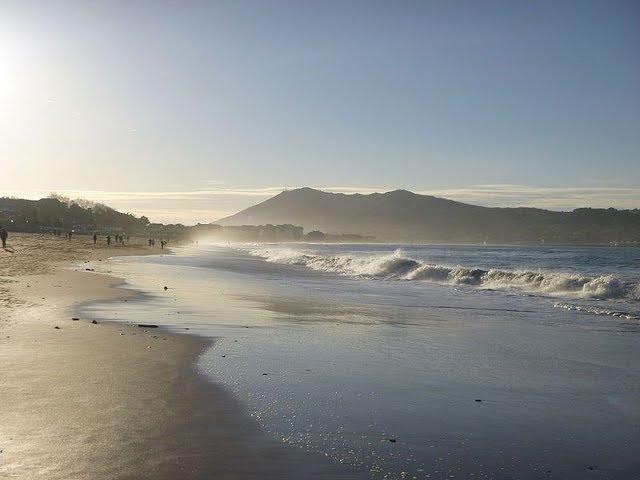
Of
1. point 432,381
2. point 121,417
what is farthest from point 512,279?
point 121,417

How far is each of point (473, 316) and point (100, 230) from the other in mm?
148238

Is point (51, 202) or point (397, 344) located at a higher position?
point (51, 202)

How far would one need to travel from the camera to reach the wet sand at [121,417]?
5.37 metres

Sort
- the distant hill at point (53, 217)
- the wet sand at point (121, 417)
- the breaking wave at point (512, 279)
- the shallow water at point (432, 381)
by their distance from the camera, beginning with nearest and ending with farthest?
the wet sand at point (121, 417) < the shallow water at point (432, 381) < the breaking wave at point (512, 279) < the distant hill at point (53, 217)

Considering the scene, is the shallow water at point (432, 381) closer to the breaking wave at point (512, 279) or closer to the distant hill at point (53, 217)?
the breaking wave at point (512, 279)

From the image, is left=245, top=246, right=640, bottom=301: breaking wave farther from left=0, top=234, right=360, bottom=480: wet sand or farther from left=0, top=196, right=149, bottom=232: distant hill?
left=0, top=196, right=149, bottom=232: distant hill

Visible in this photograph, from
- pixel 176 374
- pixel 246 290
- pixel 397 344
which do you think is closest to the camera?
pixel 176 374

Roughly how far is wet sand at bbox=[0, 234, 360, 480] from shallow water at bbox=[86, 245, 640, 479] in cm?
48

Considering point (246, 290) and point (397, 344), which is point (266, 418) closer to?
point (397, 344)

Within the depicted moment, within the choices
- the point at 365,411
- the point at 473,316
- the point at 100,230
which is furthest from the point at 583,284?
the point at 100,230

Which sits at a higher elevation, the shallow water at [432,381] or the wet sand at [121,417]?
the wet sand at [121,417]

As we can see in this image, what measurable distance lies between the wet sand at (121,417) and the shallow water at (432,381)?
18.7 inches

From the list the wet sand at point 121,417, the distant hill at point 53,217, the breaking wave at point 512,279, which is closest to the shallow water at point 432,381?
the wet sand at point 121,417

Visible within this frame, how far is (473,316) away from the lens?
715 inches
